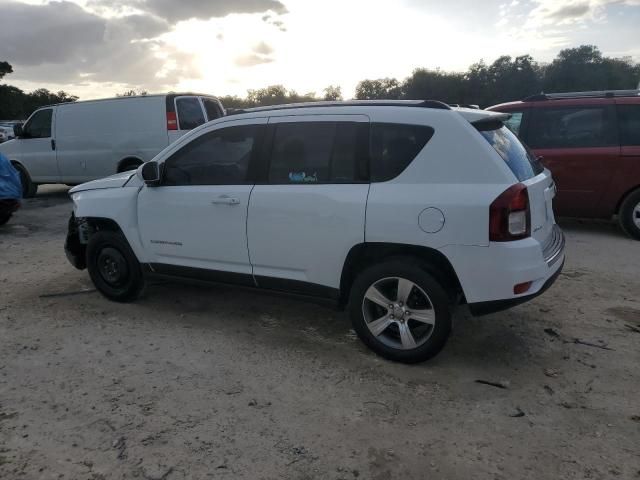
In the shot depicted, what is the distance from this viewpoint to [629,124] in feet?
22.2

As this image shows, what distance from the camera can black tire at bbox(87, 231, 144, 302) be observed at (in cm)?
479

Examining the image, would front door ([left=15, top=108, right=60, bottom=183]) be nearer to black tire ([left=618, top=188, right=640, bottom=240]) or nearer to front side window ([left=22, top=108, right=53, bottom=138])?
front side window ([left=22, top=108, right=53, bottom=138])

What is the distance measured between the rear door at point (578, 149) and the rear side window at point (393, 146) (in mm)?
4454

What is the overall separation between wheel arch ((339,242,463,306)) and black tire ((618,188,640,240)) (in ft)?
14.9

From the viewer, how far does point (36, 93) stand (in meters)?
68.8

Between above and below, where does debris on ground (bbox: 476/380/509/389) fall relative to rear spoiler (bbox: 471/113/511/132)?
below

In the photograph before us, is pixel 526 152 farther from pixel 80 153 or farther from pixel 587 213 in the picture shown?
pixel 80 153

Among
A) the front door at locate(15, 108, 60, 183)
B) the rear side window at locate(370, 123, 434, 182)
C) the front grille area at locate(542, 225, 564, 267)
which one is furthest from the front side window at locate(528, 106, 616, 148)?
the front door at locate(15, 108, 60, 183)

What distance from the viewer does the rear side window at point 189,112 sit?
9.46 m

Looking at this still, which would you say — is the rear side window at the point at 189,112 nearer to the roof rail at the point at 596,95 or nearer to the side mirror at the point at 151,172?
the side mirror at the point at 151,172

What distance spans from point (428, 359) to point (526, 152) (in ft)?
5.75

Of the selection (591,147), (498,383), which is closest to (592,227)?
(591,147)

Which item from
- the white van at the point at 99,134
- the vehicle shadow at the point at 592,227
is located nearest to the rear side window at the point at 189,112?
the white van at the point at 99,134

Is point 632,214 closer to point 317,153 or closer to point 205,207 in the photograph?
point 317,153
